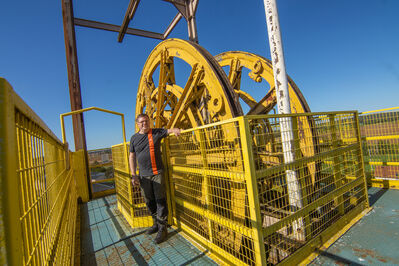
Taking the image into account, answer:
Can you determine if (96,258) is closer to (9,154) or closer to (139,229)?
(139,229)

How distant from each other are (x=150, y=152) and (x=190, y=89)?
1.59m

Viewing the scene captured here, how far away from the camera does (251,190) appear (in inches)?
71.8

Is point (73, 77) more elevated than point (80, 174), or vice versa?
point (73, 77)

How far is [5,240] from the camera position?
1.92 feet

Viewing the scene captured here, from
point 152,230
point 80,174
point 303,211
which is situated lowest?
point 152,230

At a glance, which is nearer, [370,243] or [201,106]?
[370,243]

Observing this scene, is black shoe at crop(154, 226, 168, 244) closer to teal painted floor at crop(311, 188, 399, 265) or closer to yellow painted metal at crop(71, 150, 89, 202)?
teal painted floor at crop(311, 188, 399, 265)

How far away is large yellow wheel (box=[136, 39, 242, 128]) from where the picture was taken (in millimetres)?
3228

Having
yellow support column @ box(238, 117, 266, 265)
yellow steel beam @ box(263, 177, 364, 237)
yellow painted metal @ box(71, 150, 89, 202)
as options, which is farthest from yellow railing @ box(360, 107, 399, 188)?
yellow painted metal @ box(71, 150, 89, 202)

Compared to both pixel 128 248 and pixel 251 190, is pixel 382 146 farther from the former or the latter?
pixel 128 248

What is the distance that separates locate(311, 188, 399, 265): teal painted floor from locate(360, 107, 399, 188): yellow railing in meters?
1.26

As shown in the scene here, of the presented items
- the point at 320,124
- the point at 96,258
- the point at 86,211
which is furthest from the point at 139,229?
the point at 320,124

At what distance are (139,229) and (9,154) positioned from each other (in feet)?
10.8

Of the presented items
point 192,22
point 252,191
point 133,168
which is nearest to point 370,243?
point 252,191
